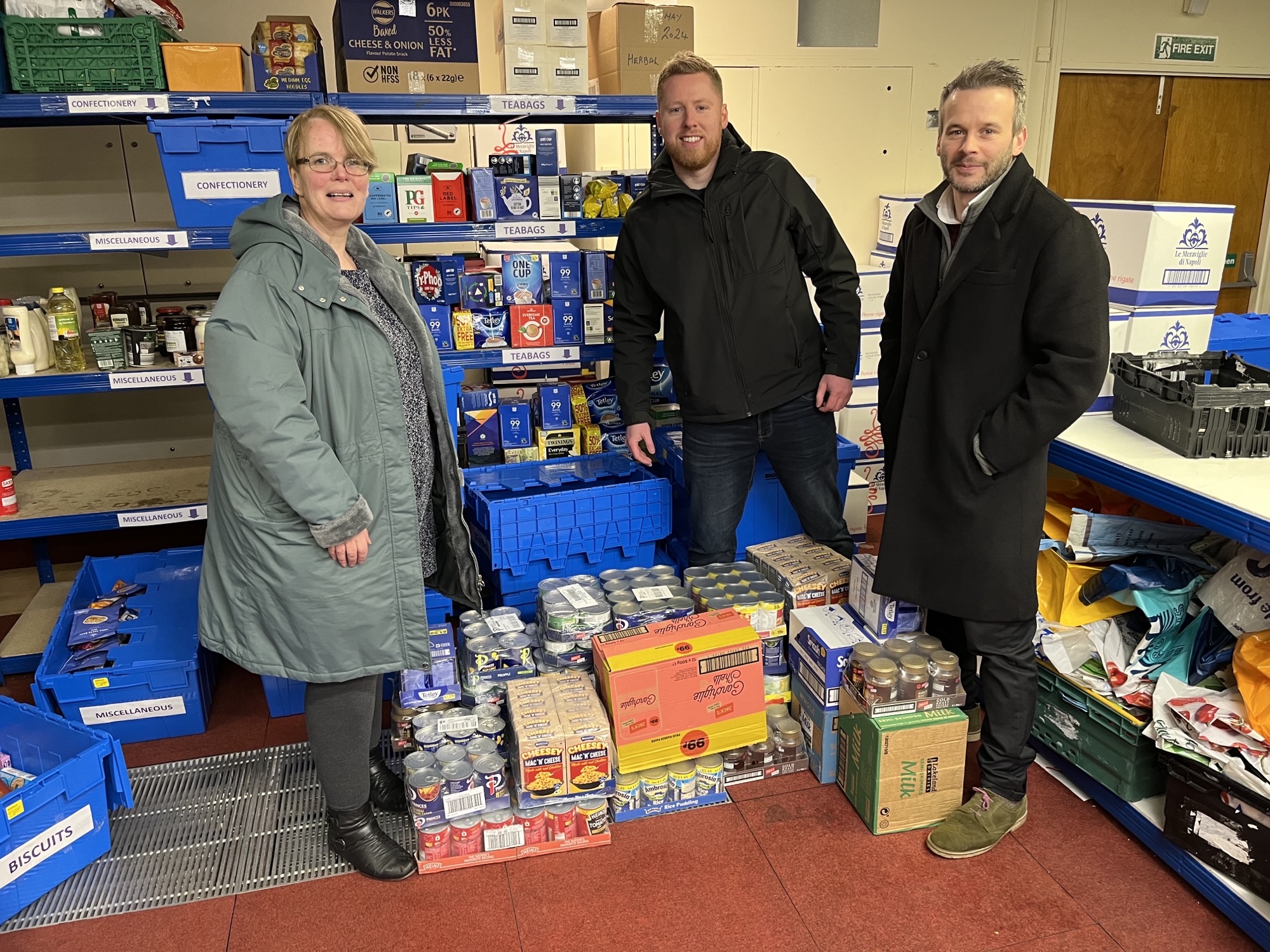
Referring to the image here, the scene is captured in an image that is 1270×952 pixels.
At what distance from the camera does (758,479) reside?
11.5 ft

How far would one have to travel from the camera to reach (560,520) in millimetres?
3223

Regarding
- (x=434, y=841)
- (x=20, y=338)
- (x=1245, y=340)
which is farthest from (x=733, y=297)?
(x=20, y=338)

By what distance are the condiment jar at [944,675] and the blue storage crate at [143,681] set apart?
2.29 m

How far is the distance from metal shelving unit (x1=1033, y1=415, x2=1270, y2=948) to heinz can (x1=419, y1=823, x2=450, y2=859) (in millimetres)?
1798

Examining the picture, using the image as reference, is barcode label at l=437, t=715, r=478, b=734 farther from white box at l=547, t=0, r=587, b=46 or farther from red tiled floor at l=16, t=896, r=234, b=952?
white box at l=547, t=0, r=587, b=46

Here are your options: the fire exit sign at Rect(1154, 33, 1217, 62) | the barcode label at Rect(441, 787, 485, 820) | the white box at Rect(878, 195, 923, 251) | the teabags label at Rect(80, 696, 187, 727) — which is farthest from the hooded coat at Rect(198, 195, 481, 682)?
the fire exit sign at Rect(1154, 33, 1217, 62)

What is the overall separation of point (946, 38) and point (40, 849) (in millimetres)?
5858

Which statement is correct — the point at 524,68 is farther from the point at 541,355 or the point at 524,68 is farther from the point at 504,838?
the point at 504,838

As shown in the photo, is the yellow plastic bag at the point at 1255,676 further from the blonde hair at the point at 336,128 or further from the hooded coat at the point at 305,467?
the blonde hair at the point at 336,128

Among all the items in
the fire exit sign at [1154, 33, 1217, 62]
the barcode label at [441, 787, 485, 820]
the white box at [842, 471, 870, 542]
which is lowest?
the barcode label at [441, 787, 485, 820]

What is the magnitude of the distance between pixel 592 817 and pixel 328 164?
1773 mm

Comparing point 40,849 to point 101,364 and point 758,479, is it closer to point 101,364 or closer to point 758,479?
point 101,364

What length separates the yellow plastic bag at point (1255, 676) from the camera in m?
2.18

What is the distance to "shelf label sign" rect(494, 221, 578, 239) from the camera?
138 inches
